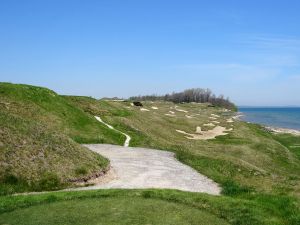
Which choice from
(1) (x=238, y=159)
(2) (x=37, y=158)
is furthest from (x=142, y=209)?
(1) (x=238, y=159)

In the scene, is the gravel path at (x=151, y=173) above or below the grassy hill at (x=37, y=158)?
below

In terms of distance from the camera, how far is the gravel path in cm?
3105

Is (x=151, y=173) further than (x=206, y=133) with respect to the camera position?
No

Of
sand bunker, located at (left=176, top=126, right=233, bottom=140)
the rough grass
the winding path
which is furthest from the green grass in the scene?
sand bunker, located at (left=176, top=126, right=233, bottom=140)

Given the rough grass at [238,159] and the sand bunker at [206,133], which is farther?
the sand bunker at [206,133]

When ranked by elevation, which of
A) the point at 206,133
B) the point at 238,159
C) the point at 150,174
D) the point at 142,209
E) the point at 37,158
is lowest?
the point at 206,133

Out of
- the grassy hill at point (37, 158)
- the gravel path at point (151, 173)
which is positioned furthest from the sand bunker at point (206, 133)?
the grassy hill at point (37, 158)

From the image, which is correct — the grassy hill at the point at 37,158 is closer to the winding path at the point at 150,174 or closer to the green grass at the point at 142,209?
the winding path at the point at 150,174

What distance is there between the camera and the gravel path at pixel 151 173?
31047 millimetres

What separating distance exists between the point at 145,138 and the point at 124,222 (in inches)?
1636

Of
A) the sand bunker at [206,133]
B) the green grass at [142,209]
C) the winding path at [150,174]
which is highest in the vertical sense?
the green grass at [142,209]

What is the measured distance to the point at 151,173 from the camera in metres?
35.5

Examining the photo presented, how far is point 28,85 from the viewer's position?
208 ft

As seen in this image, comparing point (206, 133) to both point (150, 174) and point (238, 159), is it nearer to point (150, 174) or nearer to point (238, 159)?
point (238, 159)
